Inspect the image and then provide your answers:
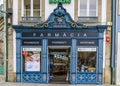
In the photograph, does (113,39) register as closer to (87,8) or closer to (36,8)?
(87,8)

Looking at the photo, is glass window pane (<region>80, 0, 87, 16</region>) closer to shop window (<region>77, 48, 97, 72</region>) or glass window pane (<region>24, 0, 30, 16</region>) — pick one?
shop window (<region>77, 48, 97, 72</region>)

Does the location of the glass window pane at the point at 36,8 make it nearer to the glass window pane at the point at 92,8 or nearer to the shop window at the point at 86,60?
the glass window pane at the point at 92,8

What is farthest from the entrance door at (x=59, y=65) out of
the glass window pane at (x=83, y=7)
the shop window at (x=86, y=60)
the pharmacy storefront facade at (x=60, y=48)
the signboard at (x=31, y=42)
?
the glass window pane at (x=83, y=7)

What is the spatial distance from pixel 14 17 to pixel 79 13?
13.1 feet

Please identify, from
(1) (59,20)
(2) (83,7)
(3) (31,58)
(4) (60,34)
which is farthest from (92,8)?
(3) (31,58)

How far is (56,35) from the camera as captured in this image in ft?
61.8

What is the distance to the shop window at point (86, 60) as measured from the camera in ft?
61.8

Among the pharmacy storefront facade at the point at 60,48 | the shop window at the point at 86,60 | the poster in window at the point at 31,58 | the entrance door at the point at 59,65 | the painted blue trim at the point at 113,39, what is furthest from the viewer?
the entrance door at the point at 59,65

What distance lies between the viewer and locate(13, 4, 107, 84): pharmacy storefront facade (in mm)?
18719

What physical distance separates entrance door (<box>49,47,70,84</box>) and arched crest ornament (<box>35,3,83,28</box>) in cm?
155

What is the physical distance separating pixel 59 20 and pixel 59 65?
2.82m

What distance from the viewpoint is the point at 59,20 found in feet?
61.7

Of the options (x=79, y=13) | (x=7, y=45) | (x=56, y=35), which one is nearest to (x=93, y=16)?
(x=79, y=13)

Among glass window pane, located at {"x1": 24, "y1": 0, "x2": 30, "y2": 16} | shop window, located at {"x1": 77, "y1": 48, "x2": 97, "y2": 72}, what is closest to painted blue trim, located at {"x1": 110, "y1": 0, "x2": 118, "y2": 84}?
shop window, located at {"x1": 77, "y1": 48, "x2": 97, "y2": 72}
